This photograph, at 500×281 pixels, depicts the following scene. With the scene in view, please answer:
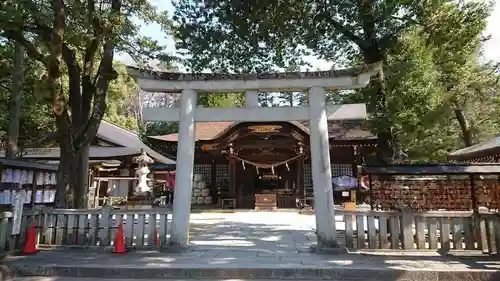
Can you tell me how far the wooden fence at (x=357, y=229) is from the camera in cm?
771

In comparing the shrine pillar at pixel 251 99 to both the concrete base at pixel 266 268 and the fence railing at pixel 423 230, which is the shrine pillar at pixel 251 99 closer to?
the fence railing at pixel 423 230

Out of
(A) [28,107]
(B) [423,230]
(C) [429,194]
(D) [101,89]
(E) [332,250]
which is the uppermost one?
(A) [28,107]

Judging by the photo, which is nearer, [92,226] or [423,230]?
[423,230]

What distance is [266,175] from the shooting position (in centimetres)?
2223

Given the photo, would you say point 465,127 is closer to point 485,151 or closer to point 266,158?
point 485,151

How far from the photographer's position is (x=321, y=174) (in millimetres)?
7961

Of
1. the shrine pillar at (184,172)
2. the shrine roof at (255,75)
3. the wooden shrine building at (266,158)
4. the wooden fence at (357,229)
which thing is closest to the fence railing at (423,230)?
the wooden fence at (357,229)

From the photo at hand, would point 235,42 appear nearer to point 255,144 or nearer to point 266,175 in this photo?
point 255,144

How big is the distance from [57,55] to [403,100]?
34.5 ft

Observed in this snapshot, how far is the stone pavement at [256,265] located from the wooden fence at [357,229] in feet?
1.39

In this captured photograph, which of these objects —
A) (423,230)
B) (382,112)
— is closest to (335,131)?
(382,112)

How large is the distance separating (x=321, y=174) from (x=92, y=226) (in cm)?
540

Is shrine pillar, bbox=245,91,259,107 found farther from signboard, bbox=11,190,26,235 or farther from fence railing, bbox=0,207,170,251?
signboard, bbox=11,190,26,235

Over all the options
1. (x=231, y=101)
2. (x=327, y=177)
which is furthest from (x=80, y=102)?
(x=231, y=101)
